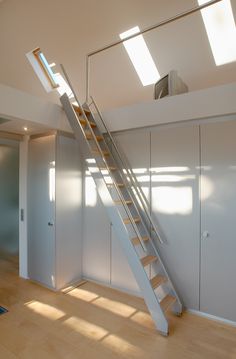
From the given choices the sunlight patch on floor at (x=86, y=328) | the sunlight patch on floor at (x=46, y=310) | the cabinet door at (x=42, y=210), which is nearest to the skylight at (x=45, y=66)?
the cabinet door at (x=42, y=210)

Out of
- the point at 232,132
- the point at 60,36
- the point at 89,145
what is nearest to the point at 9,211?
the point at 89,145

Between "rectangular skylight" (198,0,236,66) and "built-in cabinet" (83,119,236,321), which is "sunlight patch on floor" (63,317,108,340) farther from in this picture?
"rectangular skylight" (198,0,236,66)

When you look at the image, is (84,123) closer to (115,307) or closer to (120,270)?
(120,270)

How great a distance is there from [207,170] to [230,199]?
16.0 inches

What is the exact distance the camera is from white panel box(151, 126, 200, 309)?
2.95m

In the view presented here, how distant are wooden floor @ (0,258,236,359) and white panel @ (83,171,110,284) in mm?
413

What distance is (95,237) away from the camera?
3.80 meters

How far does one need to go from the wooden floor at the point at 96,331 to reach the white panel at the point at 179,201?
1.60 ft

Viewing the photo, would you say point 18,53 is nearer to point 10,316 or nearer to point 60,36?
point 60,36

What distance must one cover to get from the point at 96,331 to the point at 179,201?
171 centimetres

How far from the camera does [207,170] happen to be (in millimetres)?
2859

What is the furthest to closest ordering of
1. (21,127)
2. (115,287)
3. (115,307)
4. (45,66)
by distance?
(45,66) → (115,287) → (21,127) → (115,307)

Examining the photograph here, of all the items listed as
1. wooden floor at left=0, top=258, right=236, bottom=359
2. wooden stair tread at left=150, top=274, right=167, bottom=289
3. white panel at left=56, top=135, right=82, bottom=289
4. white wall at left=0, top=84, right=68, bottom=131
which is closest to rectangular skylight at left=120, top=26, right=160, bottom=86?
white wall at left=0, top=84, right=68, bottom=131

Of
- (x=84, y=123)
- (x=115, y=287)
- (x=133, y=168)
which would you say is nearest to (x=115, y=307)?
(x=115, y=287)
